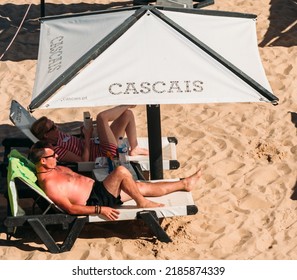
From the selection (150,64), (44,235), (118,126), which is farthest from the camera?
(118,126)

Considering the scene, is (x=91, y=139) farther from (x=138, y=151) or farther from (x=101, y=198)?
(x=101, y=198)

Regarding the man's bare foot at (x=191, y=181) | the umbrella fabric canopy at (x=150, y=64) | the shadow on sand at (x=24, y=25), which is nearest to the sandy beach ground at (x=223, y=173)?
the shadow on sand at (x=24, y=25)

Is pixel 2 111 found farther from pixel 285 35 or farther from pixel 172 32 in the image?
pixel 285 35

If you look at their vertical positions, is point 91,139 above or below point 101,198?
above

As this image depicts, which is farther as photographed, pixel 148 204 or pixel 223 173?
pixel 223 173

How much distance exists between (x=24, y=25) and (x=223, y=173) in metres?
5.75

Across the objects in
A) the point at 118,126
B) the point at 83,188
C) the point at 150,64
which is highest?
the point at 150,64

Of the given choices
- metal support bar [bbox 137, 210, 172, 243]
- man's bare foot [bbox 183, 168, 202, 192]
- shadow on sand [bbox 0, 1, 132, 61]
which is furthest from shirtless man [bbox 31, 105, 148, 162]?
shadow on sand [bbox 0, 1, 132, 61]

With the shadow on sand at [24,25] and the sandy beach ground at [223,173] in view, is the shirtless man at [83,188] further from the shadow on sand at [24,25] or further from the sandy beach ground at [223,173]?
the shadow on sand at [24,25]

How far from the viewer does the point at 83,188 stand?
7.86 m

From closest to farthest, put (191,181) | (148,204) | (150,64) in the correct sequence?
(150,64) < (148,204) < (191,181)

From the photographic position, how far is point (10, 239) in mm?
8023

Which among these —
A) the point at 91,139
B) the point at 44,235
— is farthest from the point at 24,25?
the point at 44,235

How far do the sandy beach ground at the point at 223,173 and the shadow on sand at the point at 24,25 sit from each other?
44 mm
